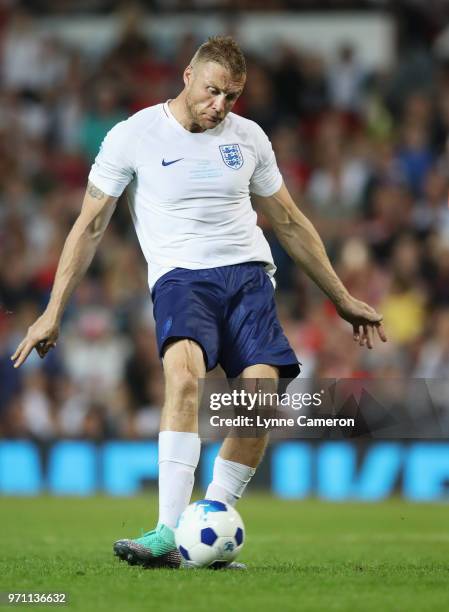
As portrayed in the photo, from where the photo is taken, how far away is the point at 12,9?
61.8 feet

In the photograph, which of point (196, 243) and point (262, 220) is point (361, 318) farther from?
point (262, 220)

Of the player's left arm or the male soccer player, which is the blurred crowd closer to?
the player's left arm

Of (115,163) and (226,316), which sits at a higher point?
(115,163)

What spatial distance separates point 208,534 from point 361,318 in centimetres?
159

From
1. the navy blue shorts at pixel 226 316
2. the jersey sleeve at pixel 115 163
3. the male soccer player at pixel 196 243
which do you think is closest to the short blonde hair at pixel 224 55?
the male soccer player at pixel 196 243

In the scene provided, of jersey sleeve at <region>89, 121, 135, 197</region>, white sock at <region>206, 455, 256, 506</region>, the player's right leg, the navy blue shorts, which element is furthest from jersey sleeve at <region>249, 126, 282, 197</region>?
white sock at <region>206, 455, 256, 506</region>

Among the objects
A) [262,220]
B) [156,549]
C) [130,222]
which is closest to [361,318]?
[156,549]

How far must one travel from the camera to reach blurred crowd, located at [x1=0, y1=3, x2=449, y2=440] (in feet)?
46.9

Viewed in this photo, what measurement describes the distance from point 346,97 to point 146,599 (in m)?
12.6

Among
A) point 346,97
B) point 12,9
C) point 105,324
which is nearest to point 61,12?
point 12,9

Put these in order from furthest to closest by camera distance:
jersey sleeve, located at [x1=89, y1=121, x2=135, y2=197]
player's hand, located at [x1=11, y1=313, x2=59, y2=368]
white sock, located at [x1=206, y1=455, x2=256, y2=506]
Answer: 1. white sock, located at [x1=206, y1=455, x2=256, y2=506]
2. jersey sleeve, located at [x1=89, y1=121, x2=135, y2=197]
3. player's hand, located at [x1=11, y1=313, x2=59, y2=368]

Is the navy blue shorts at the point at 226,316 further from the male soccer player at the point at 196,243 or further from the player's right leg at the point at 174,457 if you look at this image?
the player's right leg at the point at 174,457

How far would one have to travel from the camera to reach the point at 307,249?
23.3 ft

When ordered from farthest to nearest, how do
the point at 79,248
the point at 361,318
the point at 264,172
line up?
the point at 361,318
the point at 264,172
the point at 79,248
